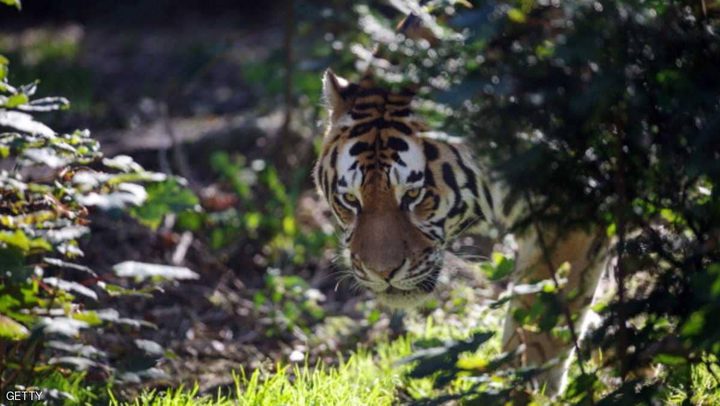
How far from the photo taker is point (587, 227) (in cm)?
332

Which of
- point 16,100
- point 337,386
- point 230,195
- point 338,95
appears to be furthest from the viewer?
point 230,195

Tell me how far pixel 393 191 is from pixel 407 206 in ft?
0.29

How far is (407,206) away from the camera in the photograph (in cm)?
447

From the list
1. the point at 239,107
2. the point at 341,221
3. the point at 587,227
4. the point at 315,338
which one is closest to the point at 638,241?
the point at 587,227

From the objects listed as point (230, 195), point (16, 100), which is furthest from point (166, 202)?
point (230, 195)

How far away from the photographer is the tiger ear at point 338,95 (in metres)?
Answer: 4.79

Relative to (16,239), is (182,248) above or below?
below

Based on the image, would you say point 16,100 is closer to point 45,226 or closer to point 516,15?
point 45,226

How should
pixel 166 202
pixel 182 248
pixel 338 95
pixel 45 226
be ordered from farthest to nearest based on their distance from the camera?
pixel 182 248, pixel 338 95, pixel 166 202, pixel 45 226

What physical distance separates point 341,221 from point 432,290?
495mm

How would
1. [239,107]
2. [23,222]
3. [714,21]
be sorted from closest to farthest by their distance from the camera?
[714,21] → [23,222] → [239,107]

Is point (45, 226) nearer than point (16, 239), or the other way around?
point (16, 239)

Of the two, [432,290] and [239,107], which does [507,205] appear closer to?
[432,290]

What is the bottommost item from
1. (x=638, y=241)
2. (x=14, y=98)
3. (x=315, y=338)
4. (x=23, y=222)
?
(x=315, y=338)
